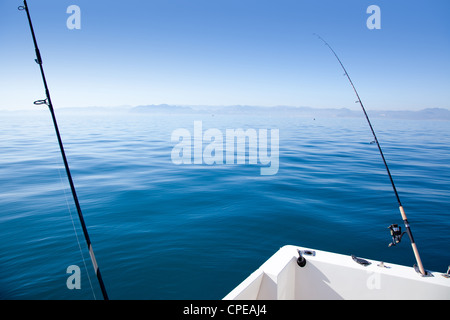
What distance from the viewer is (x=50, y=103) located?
271cm

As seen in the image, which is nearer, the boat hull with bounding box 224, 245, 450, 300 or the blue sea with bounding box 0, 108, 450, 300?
the boat hull with bounding box 224, 245, 450, 300

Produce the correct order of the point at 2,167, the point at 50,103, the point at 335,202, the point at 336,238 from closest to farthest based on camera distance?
1. the point at 50,103
2. the point at 336,238
3. the point at 335,202
4. the point at 2,167

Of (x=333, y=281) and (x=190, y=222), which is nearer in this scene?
(x=333, y=281)

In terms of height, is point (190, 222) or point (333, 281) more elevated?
point (333, 281)

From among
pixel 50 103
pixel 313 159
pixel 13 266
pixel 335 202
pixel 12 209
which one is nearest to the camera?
pixel 50 103

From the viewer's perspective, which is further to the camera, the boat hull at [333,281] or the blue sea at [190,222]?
the blue sea at [190,222]

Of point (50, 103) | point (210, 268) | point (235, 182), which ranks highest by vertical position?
point (50, 103)

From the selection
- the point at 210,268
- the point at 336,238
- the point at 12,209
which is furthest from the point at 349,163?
the point at 12,209

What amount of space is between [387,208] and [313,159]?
5.92 m

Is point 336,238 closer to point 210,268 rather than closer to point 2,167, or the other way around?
point 210,268

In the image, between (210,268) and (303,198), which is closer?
(210,268)
